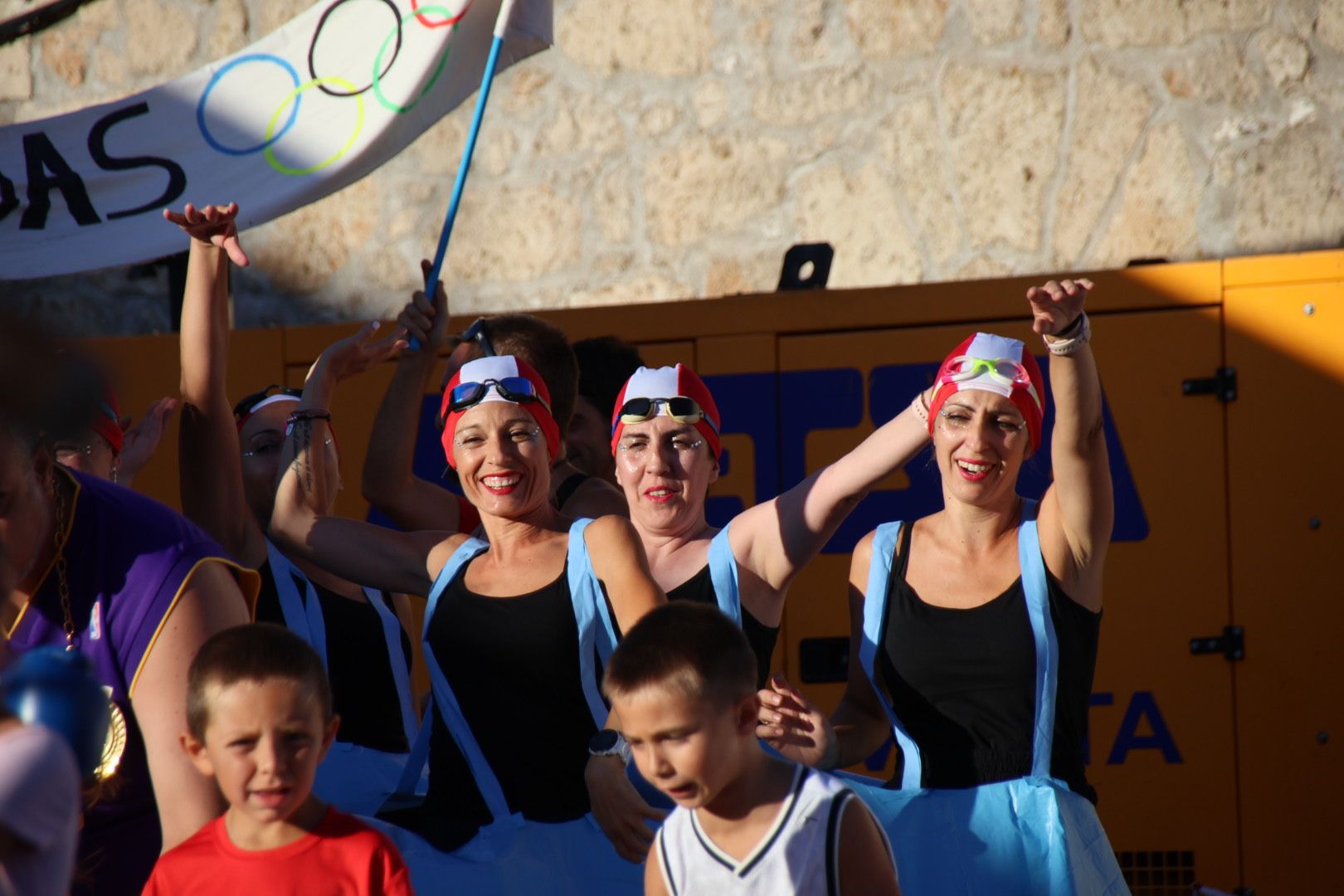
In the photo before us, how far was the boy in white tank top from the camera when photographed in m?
2.26

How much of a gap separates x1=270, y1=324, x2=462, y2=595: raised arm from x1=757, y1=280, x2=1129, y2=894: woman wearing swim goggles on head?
0.88 meters

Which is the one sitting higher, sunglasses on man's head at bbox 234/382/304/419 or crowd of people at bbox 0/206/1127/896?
sunglasses on man's head at bbox 234/382/304/419

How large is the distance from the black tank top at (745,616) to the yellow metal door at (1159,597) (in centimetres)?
155

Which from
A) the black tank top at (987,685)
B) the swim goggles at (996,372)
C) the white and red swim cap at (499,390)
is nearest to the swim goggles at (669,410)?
A: the white and red swim cap at (499,390)

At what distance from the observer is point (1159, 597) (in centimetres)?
457

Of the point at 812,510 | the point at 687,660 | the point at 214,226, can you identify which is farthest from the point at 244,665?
the point at 812,510

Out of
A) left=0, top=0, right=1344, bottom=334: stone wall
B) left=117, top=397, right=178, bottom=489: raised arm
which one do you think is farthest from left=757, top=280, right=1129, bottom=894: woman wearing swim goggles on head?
left=0, top=0, right=1344, bottom=334: stone wall

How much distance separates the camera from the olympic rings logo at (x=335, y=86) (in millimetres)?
4211

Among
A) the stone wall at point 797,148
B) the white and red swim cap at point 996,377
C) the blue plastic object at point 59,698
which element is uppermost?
the stone wall at point 797,148

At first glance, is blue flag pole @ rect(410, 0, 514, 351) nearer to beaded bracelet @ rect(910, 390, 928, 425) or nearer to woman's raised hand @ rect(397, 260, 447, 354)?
woman's raised hand @ rect(397, 260, 447, 354)

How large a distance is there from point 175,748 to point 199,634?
171mm

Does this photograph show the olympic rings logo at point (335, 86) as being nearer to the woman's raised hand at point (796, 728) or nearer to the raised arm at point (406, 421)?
the raised arm at point (406, 421)

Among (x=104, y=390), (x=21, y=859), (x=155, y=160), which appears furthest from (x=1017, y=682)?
(x=155, y=160)

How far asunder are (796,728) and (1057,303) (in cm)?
92
